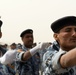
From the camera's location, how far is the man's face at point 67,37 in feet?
→ 8.84

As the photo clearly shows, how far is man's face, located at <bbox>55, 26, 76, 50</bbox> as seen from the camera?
2693mm

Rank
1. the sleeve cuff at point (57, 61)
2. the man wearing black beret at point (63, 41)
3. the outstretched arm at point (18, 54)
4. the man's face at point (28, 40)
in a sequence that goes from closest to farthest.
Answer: the sleeve cuff at point (57, 61), the man wearing black beret at point (63, 41), the outstretched arm at point (18, 54), the man's face at point (28, 40)

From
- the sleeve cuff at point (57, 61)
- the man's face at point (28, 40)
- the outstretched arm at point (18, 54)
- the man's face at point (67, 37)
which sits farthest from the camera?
the man's face at point (28, 40)

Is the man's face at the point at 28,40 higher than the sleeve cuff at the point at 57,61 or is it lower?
lower

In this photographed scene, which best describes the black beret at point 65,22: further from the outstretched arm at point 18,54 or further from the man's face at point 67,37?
the outstretched arm at point 18,54

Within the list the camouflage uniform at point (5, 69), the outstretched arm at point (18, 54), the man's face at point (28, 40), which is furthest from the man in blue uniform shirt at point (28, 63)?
the outstretched arm at point (18, 54)

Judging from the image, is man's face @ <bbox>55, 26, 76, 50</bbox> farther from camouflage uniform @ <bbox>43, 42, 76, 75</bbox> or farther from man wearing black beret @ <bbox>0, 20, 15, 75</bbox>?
man wearing black beret @ <bbox>0, 20, 15, 75</bbox>

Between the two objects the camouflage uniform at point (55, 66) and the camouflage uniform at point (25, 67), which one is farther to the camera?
the camouflage uniform at point (25, 67)

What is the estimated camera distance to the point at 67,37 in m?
2.75

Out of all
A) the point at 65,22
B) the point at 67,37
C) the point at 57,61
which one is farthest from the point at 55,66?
the point at 65,22

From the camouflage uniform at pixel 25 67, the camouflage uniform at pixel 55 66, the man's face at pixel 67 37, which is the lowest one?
the camouflage uniform at pixel 25 67

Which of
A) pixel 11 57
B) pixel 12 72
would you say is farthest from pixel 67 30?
pixel 12 72

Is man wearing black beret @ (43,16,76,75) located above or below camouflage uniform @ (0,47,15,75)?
above

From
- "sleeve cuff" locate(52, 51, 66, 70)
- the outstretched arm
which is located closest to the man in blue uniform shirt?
the outstretched arm
